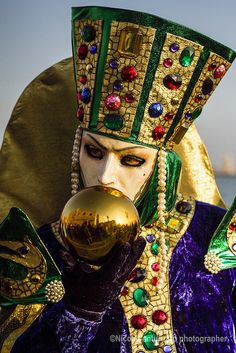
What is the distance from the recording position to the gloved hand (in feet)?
7.11

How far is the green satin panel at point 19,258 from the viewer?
2412 millimetres

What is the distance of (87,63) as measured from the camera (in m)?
2.51

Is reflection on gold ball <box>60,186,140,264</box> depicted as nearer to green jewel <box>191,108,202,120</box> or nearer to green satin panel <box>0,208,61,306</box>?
green satin panel <box>0,208,61,306</box>

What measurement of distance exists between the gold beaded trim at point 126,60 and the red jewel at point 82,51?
11cm

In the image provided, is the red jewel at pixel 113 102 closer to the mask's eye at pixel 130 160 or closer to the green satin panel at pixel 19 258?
the mask's eye at pixel 130 160

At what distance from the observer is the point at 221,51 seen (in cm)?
250

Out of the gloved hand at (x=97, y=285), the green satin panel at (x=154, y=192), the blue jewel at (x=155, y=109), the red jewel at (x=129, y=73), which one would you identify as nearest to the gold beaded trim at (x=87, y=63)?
the red jewel at (x=129, y=73)

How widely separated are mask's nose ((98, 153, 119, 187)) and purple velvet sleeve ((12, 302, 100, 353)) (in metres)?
0.45

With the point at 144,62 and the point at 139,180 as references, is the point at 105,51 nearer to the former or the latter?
the point at 144,62

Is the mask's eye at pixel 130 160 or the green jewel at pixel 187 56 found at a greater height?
the green jewel at pixel 187 56

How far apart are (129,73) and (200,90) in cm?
30

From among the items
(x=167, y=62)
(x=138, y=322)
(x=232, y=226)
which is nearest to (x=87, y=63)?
(x=167, y=62)

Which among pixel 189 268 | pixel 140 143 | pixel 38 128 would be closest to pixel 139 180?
pixel 140 143

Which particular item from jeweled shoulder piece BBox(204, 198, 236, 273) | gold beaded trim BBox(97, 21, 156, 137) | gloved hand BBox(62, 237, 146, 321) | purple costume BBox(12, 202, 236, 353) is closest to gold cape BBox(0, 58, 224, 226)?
purple costume BBox(12, 202, 236, 353)
